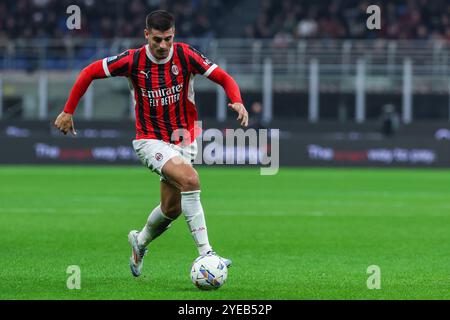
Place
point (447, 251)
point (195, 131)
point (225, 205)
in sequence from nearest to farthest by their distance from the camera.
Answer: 1. point (195, 131)
2. point (447, 251)
3. point (225, 205)

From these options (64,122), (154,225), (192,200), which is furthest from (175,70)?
(154,225)

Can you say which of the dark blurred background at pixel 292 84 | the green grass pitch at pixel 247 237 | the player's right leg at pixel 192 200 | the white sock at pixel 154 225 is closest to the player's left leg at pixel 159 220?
the white sock at pixel 154 225

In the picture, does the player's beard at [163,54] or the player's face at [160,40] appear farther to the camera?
the player's beard at [163,54]

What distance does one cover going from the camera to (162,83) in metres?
9.15

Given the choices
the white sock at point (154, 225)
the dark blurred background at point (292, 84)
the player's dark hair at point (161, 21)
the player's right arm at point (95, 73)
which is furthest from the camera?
the dark blurred background at point (292, 84)

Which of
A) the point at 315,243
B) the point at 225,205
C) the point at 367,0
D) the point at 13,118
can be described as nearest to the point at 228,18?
the point at 367,0

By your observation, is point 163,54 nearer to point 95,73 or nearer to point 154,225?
point 95,73

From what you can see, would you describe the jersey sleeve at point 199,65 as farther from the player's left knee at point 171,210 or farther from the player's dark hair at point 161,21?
the player's left knee at point 171,210

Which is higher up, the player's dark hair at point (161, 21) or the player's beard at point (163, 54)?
the player's dark hair at point (161, 21)

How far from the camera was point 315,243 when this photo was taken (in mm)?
12562

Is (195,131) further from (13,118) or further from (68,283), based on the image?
(13,118)

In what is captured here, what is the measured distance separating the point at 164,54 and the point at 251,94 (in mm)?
23950

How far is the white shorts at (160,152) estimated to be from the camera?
9047mm

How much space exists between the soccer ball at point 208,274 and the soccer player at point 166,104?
1.14 feet
